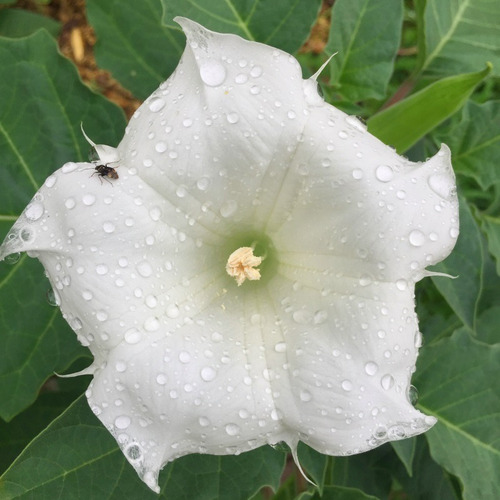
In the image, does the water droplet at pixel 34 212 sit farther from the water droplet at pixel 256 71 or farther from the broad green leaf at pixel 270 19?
the broad green leaf at pixel 270 19

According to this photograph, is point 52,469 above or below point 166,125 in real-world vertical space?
below

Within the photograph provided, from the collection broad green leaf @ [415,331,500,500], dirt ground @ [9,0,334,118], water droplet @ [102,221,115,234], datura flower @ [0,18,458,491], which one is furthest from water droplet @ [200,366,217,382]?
dirt ground @ [9,0,334,118]

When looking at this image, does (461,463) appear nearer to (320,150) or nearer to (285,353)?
(285,353)

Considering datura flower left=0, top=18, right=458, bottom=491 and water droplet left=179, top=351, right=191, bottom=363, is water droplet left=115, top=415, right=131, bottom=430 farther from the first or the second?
water droplet left=179, top=351, right=191, bottom=363

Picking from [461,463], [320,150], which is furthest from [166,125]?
[461,463]

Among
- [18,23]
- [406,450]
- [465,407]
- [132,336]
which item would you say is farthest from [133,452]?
[18,23]

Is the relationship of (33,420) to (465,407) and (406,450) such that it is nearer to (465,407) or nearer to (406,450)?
(406,450)
